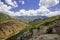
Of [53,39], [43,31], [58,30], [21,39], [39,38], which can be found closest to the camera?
[53,39]

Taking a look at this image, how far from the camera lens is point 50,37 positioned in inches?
2687

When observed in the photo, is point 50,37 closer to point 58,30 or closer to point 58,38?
point 58,38

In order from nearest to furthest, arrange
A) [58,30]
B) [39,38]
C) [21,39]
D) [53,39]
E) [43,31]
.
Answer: [53,39] < [39,38] < [58,30] < [43,31] < [21,39]

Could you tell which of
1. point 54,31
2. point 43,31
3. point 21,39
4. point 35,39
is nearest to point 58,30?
point 54,31

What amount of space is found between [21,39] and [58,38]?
33.0 metres

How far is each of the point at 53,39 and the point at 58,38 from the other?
8.32 feet

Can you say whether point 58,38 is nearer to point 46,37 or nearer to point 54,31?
point 46,37

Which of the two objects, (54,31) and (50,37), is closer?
(50,37)

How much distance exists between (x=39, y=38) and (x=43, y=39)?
9.60 ft

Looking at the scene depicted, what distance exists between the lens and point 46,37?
69438 mm

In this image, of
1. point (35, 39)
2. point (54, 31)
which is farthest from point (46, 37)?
point (54, 31)

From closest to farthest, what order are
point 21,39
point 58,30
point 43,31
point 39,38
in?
point 39,38, point 58,30, point 43,31, point 21,39

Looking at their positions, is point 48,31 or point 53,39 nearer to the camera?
point 53,39

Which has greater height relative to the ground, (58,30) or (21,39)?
(58,30)
